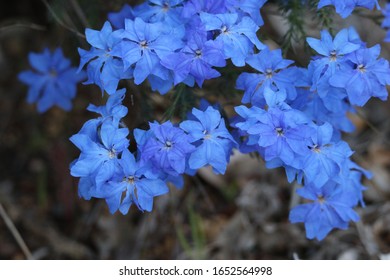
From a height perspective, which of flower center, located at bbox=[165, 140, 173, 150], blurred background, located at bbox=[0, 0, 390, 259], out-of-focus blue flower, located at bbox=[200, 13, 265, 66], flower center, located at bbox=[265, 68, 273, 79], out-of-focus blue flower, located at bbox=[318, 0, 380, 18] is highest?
out-of-focus blue flower, located at bbox=[200, 13, 265, 66]

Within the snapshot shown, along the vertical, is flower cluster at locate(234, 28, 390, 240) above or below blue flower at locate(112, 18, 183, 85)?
below

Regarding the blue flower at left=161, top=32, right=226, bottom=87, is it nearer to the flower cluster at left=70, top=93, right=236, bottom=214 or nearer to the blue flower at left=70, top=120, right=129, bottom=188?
the flower cluster at left=70, top=93, right=236, bottom=214

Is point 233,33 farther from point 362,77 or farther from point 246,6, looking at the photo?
point 362,77

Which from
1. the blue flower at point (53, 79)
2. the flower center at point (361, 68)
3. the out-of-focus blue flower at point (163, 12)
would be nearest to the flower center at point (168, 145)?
the out-of-focus blue flower at point (163, 12)

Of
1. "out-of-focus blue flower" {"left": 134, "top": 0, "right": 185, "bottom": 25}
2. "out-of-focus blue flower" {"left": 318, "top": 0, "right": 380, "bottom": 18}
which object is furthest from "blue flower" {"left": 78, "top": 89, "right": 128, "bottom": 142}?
"out-of-focus blue flower" {"left": 318, "top": 0, "right": 380, "bottom": 18}

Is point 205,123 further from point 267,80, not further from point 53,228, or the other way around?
point 53,228
